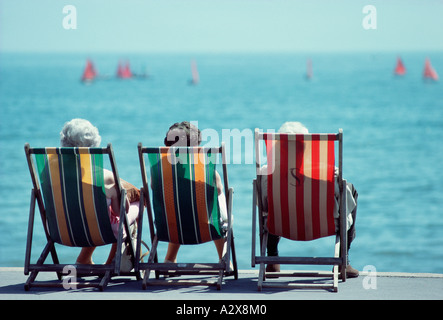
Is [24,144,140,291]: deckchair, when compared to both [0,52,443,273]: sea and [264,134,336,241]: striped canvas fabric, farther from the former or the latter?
[0,52,443,273]: sea

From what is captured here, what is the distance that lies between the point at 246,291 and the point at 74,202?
3.26 ft

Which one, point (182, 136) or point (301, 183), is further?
point (182, 136)

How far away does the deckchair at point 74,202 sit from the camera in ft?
12.5

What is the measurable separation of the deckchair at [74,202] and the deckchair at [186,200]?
18 centimetres

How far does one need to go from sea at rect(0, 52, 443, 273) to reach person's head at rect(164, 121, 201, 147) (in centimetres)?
128

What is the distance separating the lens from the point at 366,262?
39.4 feet

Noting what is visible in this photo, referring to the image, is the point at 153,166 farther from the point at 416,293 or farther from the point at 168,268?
the point at 416,293

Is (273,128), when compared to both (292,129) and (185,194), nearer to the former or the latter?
(292,129)

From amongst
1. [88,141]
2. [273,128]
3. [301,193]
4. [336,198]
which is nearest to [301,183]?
[301,193]

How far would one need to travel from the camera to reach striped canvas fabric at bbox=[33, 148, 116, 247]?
3810 mm

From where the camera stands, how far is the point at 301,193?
3900 millimetres

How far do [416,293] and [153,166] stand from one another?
1469 millimetres

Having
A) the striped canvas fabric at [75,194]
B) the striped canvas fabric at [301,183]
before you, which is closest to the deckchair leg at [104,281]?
the striped canvas fabric at [75,194]

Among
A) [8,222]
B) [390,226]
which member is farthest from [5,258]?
[390,226]
